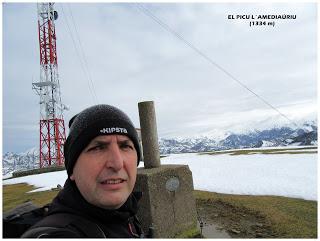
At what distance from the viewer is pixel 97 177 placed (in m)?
2.24

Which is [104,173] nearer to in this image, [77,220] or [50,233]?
[77,220]

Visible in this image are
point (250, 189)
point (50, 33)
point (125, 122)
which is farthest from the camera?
point (50, 33)

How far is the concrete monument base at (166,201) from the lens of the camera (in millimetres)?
7094

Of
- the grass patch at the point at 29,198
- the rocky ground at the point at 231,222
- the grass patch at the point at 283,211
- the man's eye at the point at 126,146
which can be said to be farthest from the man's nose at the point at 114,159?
the grass patch at the point at 29,198

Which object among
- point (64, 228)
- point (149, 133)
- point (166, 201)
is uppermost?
point (149, 133)

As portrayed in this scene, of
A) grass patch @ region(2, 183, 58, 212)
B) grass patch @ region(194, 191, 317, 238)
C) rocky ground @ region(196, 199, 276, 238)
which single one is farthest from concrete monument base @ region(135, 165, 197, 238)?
grass patch @ region(2, 183, 58, 212)

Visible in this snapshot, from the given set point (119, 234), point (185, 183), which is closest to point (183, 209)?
point (185, 183)

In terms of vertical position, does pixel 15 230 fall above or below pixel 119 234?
above

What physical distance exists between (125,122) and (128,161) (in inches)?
14.1

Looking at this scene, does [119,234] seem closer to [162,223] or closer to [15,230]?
[15,230]

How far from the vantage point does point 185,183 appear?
25.9 ft

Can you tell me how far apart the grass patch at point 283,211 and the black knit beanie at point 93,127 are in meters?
6.12

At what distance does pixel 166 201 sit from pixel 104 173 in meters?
5.42

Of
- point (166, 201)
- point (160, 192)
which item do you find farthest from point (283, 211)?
point (160, 192)
